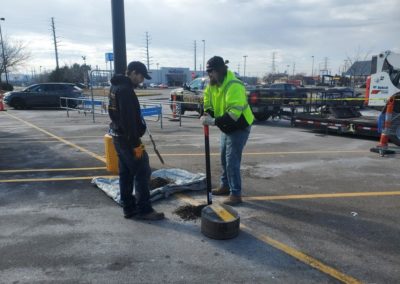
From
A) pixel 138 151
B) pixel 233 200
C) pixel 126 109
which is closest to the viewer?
pixel 126 109

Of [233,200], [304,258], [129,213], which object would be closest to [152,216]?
[129,213]

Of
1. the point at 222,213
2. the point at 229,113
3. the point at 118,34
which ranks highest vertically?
the point at 118,34

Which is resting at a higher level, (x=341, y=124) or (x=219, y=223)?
(x=341, y=124)

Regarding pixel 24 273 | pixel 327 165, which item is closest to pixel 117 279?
pixel 24 273

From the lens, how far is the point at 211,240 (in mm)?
4039

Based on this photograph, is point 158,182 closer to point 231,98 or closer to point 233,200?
point 233,200

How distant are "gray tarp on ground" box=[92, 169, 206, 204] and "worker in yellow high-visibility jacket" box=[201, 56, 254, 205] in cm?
66

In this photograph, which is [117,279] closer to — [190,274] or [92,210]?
[190,274]

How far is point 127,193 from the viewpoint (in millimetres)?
4590

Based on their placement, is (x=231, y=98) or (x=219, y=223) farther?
(x=231, y=98)

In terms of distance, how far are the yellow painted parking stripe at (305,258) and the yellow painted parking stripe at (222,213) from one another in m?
0.36

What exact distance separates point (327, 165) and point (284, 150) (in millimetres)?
1718

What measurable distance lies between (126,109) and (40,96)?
2232cm

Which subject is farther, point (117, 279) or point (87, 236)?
point (87, 236)
